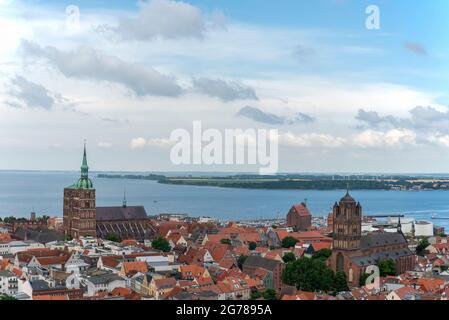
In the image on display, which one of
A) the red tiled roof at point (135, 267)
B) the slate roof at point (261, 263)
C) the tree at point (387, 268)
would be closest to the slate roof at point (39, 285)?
the red tiled roof at point (135, 267)

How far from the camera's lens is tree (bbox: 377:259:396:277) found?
12797 millimetres

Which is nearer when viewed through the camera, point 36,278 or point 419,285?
point 419,285

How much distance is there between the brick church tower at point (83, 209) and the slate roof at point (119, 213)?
750mm

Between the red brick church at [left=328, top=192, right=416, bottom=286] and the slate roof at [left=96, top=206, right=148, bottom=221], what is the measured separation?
25.7ft

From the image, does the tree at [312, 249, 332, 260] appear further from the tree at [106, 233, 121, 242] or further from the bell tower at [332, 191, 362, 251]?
the tree at [106, 233, 121, 242]

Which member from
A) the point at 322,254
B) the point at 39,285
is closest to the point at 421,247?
the point at 322,254

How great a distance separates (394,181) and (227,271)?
205 feet

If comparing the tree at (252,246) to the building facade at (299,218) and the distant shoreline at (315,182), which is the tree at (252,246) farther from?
the distant shoreline at (315,182)

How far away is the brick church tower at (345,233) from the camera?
13.2 metres

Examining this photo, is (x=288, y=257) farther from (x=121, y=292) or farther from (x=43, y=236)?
(x=43, y=236)
